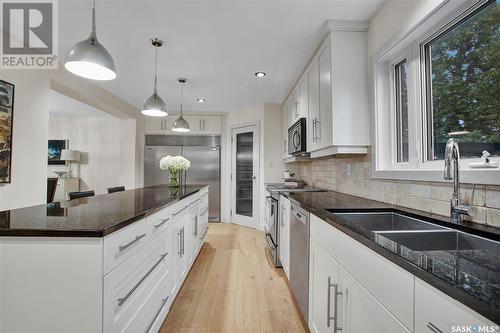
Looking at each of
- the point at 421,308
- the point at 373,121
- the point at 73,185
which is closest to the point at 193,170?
the point at 73,185

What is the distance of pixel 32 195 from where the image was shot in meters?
2.50

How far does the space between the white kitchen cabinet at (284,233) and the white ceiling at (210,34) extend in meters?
1.59

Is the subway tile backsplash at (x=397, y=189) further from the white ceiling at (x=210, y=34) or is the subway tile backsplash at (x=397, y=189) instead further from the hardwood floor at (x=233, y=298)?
the white ceiling at (x=210, y=34)

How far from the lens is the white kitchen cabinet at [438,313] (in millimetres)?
489

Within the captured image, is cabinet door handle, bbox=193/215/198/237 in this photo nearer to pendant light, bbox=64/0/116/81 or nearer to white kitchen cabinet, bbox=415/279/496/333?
pendant light, bbox=64/0/116/81

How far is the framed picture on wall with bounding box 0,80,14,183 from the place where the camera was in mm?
2193

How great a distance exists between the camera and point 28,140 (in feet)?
8.11

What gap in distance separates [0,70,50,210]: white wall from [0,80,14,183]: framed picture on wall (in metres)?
0.05

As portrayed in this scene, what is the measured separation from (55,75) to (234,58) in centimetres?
216

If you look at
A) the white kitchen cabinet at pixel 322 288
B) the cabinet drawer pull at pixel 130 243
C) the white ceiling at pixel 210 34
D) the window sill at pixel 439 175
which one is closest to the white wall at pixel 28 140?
the white ceiling at pixel 210 34

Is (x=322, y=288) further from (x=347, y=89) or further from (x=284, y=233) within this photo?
(x=347, y=89)

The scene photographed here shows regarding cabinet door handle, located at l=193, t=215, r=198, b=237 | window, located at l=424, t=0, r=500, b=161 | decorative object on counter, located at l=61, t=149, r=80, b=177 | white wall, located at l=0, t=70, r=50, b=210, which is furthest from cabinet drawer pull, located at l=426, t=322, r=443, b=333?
decorative object on counter, located at l=61, t=149, r=80, b=177

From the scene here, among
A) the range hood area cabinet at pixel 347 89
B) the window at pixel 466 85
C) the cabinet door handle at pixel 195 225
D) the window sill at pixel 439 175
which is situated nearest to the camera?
the window sill at pixel 439 175

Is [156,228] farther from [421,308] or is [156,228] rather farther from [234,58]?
[234,58]
